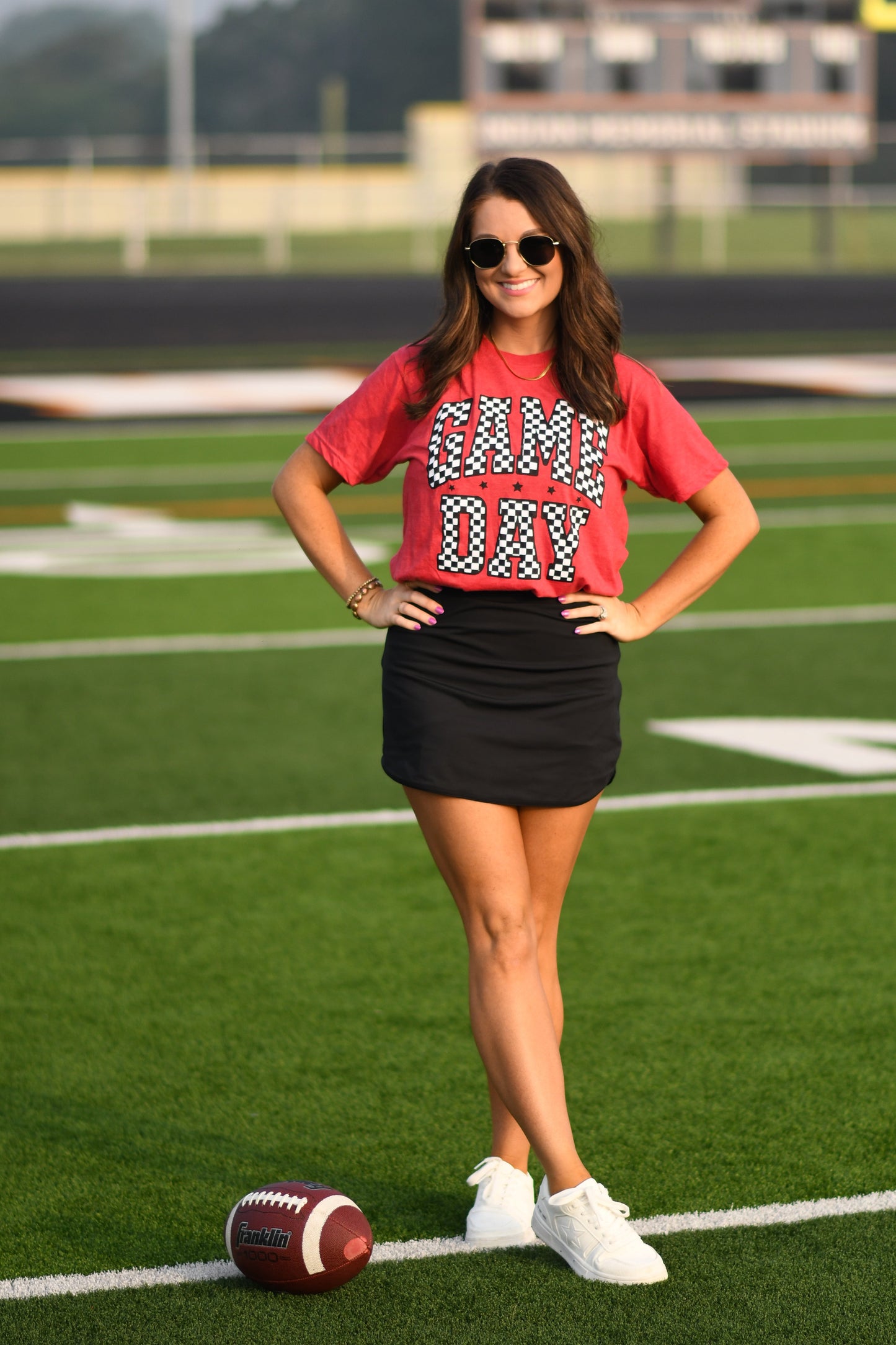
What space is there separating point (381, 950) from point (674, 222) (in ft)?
87.6

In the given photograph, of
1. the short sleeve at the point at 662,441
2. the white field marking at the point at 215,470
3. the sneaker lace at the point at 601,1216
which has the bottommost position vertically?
the white field marking at the point at 215,470

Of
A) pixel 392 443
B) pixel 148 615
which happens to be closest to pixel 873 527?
pixel 148 615

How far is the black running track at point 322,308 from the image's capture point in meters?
21.3

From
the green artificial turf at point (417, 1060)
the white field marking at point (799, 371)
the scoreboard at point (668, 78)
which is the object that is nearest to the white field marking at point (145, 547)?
the green artificial turf at point (417, 1060)

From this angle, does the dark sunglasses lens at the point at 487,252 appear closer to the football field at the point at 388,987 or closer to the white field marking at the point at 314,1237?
the white field marking at the point at 314,1237

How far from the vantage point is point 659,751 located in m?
7.15

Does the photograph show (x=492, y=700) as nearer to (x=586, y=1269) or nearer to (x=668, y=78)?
(x=586, y=1269)

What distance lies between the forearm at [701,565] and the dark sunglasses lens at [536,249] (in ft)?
1.83

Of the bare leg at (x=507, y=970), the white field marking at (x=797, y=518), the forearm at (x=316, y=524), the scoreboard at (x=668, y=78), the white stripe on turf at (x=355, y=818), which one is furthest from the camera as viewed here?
the scoreboard at (x=668, y=78)

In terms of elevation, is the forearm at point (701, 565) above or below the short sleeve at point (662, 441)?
below

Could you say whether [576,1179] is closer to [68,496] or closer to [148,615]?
[148,615]

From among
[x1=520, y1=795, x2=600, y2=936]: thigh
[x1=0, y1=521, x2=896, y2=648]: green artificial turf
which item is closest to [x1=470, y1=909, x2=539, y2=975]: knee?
[x1=520, y1=795, x2=600, y2=936]: thigh

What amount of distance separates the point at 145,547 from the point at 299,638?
9.12 feet

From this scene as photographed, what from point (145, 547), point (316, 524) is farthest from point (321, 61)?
point (316, 524)
